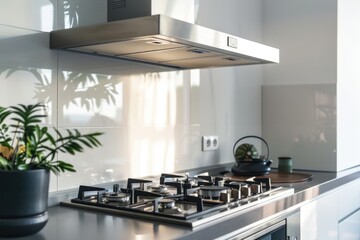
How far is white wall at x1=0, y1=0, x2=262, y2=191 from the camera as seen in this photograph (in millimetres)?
1517

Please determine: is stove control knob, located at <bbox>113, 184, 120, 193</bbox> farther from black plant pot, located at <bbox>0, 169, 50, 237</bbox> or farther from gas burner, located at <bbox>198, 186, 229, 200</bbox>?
black plant pot, located at <bbox>0, 169, 50, 237</bbox>

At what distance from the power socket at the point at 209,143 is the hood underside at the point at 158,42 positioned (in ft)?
1.80

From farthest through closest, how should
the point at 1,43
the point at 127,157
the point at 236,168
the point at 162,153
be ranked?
the point at 236,168, the point at 162,153, the point at 127,157, the point at 1,43

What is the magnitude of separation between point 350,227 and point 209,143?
897 millimetres

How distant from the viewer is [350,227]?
246 centimetres

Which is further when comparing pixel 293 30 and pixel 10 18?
pixel 293 30

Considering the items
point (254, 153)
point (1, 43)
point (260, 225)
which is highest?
point (1, 43)

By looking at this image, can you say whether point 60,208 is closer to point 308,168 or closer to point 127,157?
point 127,157

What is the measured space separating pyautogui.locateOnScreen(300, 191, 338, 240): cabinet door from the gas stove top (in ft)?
0.64

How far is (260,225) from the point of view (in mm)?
1531

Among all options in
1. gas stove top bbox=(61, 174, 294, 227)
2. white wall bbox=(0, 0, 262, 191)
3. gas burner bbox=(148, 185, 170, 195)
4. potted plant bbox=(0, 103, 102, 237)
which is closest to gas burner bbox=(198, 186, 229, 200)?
gas stove top bbox=(61, 174, 294, 227)

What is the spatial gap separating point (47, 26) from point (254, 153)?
1.22 meters

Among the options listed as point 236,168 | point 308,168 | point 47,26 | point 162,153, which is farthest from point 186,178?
point 308,168

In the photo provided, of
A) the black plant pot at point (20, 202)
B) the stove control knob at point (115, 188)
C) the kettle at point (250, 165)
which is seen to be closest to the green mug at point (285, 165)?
the kettle at point (250, 165)
